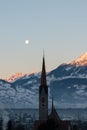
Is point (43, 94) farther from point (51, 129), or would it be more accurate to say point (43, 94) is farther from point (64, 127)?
point (51, 129)

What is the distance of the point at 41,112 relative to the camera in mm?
168500

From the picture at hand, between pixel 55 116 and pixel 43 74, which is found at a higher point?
pixel 43 74

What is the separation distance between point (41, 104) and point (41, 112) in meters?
2.64

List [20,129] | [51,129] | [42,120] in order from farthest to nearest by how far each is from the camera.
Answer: [20,129] < [42,120] < [51,129]

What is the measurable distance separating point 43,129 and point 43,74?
51379 mm

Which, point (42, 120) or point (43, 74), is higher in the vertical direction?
point (43, 74)

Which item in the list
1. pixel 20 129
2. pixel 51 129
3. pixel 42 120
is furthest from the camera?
pixel 20 129

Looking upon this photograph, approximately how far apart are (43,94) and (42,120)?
8.67 metres

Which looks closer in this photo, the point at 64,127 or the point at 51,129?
the point at 51,129

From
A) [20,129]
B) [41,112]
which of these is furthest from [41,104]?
[20,129]

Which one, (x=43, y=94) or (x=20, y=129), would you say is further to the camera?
(x=20, y=129)

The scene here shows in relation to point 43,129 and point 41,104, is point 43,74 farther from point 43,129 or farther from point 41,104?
point 43,129

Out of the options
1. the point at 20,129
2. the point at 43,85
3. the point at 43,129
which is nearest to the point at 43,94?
the point at 43,85

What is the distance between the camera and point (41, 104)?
170m
